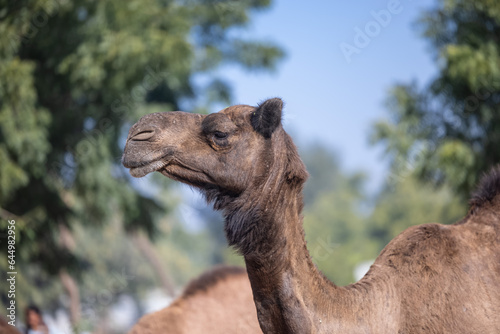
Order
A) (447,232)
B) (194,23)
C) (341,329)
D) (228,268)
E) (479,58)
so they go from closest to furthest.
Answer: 1. (341,329)
2. (447,232)
3. (228,268)
4. (479,58)
5. (194,23)


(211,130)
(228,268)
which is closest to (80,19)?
(228,268)

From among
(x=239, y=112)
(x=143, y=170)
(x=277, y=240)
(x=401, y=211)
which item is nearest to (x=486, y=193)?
(x=277, y=240)

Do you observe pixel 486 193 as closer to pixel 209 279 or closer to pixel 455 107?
pixel 209 279

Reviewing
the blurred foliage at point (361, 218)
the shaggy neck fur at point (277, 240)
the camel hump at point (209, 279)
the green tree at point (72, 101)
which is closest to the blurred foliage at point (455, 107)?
the green tree at point (72, 101)

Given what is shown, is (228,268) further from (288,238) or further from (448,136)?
(448,136)

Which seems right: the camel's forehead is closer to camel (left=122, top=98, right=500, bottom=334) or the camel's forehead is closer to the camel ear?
camel (left=122, top=98, right=500, bottom=334)

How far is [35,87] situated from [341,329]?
12.5 metres

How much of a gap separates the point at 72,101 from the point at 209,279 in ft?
35.1

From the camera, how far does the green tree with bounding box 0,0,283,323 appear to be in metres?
13.6

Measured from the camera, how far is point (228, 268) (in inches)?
263

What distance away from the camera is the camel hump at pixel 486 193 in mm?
4973

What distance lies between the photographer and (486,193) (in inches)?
197

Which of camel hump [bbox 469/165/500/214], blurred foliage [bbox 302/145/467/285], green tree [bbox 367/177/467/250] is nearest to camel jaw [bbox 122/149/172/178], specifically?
camel hump [bbox 469/165/500/214]

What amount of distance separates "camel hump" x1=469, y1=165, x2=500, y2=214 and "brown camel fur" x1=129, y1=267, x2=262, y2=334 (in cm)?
220
